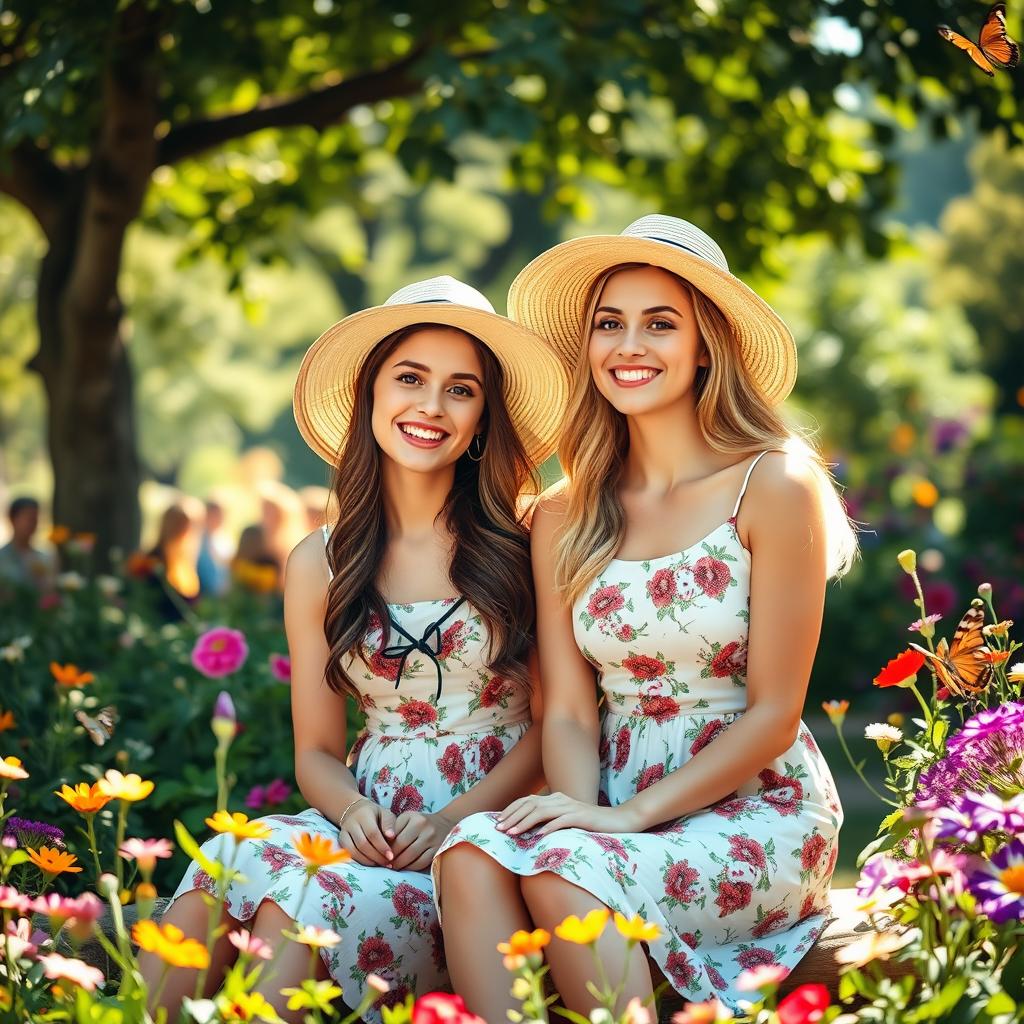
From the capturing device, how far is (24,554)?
274 inches

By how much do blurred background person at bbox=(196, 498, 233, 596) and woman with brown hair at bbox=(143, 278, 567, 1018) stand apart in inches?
184

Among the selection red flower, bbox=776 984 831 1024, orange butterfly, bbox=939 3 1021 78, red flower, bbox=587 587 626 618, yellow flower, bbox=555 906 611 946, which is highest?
orange butterfly, bbox=939 3 1021 78

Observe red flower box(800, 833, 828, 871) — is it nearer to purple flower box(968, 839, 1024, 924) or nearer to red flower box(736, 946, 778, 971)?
red flower box(736, 946, 778, 971)

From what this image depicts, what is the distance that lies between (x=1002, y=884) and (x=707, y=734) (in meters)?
1.01

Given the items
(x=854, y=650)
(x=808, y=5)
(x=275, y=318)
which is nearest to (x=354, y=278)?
(x=275, y=318)

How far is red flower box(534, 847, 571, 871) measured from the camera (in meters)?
2.28

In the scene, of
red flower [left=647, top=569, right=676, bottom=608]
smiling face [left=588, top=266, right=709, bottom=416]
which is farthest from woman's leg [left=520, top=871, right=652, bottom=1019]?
smiling face [left=588, top=266, right=709, bottom=416]

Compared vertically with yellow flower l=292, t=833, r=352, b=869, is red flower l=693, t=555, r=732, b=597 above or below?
above

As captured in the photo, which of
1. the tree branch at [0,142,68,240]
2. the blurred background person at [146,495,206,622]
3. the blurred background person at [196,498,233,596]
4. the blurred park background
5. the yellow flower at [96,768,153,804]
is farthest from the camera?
the blurred background person at [196,498,233,596]

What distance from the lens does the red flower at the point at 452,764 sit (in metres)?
2.96

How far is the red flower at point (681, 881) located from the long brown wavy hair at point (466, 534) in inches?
26.1

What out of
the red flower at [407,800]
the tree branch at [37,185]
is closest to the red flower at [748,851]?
the red flower at [407,800]

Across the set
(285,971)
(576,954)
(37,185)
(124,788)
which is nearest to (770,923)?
(576,954)

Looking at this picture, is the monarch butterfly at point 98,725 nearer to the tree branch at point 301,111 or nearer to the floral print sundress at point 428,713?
the floral print sundress at point 428,713
